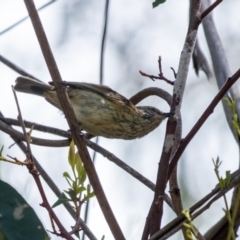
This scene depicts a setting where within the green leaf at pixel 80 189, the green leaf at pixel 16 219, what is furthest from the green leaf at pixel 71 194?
the green leaf at pixel 16 219

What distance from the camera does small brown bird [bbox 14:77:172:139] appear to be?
4105mm

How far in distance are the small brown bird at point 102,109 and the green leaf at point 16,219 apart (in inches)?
73.7

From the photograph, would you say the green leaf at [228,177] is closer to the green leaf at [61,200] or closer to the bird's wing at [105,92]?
the green leaf at [61,200]

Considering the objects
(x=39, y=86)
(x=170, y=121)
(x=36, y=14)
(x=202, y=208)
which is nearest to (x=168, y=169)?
(x=170, y=121)

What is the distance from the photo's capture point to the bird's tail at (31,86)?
4.21m

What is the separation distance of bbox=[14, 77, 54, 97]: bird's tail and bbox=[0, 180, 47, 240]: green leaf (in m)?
2.06

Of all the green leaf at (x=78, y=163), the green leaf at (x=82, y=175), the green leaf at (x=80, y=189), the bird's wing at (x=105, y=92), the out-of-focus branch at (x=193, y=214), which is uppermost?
the bird's wing at (x=105, y=92)

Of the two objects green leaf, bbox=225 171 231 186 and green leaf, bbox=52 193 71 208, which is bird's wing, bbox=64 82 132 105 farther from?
green leaf, bbox=225 171 231 186

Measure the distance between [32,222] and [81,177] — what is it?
38 cm

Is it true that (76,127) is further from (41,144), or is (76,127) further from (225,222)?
(41,144)

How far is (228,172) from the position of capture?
1.51 m

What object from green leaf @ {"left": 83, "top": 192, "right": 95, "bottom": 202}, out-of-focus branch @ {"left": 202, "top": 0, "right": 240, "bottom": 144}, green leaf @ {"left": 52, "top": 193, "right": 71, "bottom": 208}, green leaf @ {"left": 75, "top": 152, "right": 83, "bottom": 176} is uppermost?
out-of-focus branch @ {"left": 202, "top": 0, "right": 240, "bottom": 144}

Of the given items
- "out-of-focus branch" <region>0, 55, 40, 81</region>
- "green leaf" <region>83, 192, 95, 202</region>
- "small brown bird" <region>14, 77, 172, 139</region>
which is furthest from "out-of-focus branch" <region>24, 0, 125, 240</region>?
"small brown bird" <region>14, 77, 172, 139</region>

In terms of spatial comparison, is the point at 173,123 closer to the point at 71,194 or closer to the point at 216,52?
the point at 71,194
